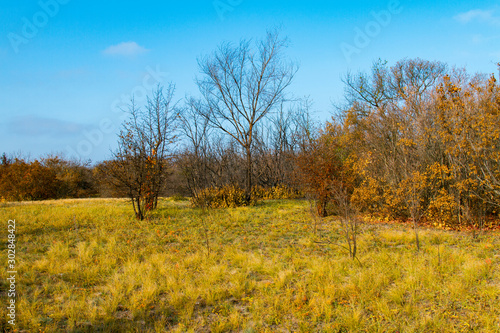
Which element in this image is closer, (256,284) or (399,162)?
(256,284)

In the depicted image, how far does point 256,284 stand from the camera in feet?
15.6

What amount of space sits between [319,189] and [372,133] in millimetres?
2882

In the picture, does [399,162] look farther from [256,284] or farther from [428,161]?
[256,284]

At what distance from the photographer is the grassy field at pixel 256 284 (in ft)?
12.0

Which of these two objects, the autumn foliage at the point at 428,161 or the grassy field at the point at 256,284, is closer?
the grassy field at the point at 256,284

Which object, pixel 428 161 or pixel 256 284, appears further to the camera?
pixel 428 161

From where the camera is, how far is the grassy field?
12.0 ft

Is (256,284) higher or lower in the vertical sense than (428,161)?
lower

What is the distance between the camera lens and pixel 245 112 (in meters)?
15.0

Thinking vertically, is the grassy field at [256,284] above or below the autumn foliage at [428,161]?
below

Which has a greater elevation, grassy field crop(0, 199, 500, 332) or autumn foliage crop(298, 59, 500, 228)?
autumn foliage crop(298, 59, 500, 228)

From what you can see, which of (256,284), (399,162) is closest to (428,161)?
(399,162)

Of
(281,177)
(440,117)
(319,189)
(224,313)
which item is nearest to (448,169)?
(440,117)

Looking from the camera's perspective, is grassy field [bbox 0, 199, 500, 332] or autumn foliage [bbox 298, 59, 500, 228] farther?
autumn foliage [bbox 298, 59, 500, 228]
